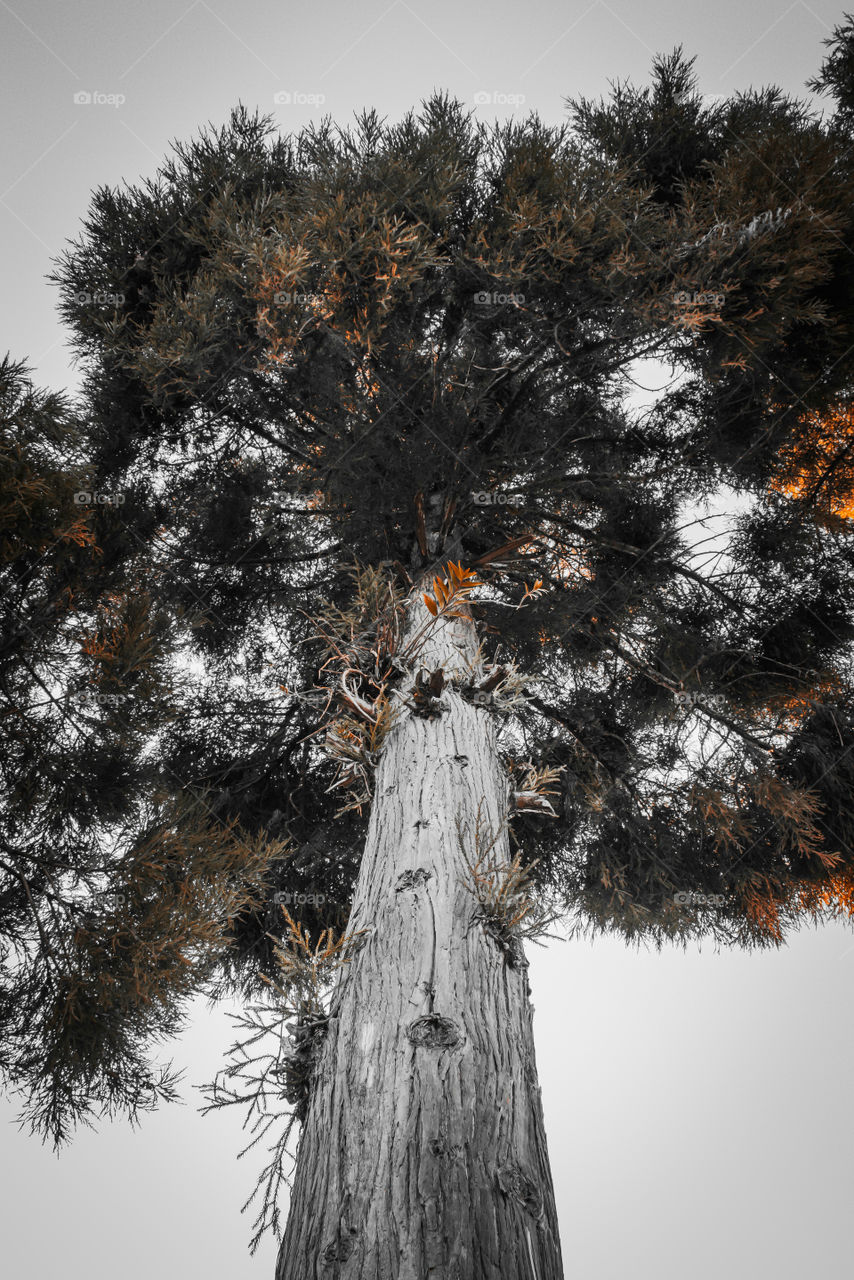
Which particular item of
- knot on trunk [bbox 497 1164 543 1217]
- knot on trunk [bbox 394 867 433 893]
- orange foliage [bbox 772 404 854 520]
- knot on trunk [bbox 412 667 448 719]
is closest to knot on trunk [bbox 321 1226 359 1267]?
knot on trunk [bbox 497 1164 543 1217]

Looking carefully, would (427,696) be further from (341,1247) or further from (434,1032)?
(341,1247)

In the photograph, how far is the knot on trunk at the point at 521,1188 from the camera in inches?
61.4

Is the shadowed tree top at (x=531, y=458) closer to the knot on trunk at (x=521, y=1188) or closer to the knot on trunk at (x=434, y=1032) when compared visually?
the knot on trunk at (x=434, y=1032)

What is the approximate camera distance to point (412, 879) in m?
2.30

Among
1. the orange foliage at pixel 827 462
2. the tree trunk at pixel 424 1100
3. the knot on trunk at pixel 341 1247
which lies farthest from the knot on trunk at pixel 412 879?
the orange foliage at pixel 827 462

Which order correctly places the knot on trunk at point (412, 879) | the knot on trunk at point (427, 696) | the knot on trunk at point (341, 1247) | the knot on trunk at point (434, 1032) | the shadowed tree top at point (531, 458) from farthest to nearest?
the shadowed tree top at point (531, 458), the knot on trunk at point (427, 696), the knot on trunk at point (412, 879), the knot on trunk at point (434, 1032), the knot on trunk at point (341, 1247)

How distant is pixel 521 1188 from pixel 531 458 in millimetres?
4457

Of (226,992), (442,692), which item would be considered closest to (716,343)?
(442,692)

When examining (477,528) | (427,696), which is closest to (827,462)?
(477,528)

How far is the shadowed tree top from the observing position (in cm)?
381

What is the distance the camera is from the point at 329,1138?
1.67 metres

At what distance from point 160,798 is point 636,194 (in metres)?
4.46

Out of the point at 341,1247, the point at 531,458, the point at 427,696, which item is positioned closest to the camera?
the point at 341,1247

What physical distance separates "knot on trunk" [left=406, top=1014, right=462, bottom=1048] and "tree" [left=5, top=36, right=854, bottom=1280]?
0.09 meters
